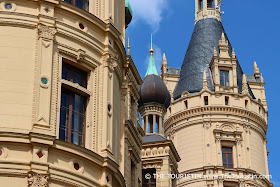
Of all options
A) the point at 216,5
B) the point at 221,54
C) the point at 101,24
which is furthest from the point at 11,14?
the point at 216,5

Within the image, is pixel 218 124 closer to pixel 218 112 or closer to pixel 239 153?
pixel 218 112

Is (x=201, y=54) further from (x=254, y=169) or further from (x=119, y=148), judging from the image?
(x=119, y=148)

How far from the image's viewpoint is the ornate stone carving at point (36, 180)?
1898 cm

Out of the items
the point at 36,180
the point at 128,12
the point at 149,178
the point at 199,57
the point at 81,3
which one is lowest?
the point at 36,180

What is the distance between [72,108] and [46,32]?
2.35m

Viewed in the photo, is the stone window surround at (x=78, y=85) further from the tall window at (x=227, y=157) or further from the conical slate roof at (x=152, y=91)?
the tall window at (x=227, y=157)

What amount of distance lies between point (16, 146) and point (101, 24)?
561 cm

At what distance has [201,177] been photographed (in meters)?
50.3

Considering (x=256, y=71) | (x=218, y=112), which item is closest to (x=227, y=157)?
(x=218, y=112)

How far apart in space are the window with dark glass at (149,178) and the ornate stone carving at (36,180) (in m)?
18.0

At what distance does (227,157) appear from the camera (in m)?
51.2

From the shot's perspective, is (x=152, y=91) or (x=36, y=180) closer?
(x=36, y=180)

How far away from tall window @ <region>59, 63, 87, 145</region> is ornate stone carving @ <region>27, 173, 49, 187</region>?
6.31ft

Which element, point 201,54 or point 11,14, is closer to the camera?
point 11,14
